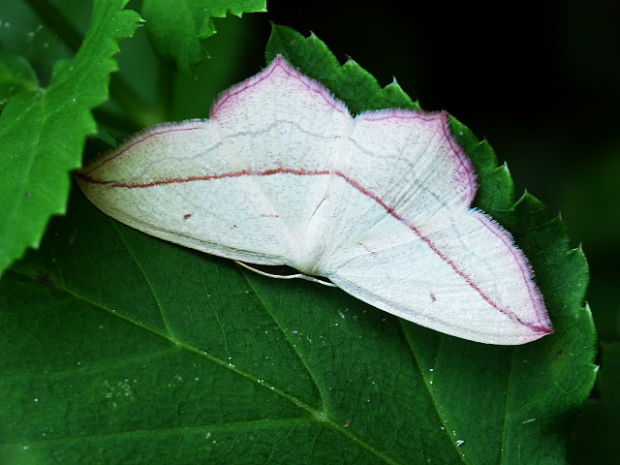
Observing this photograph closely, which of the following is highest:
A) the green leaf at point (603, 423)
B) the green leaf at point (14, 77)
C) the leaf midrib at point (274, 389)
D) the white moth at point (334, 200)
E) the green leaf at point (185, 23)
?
the green leaf at point (185, 23)

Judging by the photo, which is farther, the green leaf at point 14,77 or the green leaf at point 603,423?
the green leaf at point 603,423

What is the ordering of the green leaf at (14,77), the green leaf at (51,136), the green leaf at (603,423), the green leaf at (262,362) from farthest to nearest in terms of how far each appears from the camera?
the green leaf at (603,423), the green leaf at (14,77), the green leaf at (262,362), the green leaf at (51,136)

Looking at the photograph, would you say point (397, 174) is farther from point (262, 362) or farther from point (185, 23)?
point (185, 23)

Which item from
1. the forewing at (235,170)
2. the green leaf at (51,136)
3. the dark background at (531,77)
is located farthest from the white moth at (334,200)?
the dark background at (531,77)

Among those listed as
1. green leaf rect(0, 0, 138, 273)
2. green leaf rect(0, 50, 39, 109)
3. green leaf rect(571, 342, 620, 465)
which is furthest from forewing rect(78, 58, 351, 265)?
green leaf rect(571, 342, 620, 465)

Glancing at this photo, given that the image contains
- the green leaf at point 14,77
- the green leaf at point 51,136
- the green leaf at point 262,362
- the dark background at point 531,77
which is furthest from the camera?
the dark background at point 531,77

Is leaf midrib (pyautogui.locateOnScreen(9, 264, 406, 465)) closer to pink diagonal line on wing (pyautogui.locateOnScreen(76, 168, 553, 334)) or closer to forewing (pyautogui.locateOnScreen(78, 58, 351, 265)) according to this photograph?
forewing (pyautogui.locateOnScreen(78, 58, 351, 265))

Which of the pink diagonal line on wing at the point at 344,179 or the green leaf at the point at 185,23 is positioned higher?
the green leaf at the point at 185,23

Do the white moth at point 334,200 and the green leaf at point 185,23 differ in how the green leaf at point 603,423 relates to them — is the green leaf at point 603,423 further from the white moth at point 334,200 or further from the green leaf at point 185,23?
the green leaf at point 185,23

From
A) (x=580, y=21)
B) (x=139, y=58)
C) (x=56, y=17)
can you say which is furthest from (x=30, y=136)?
(x=580, y=21)
